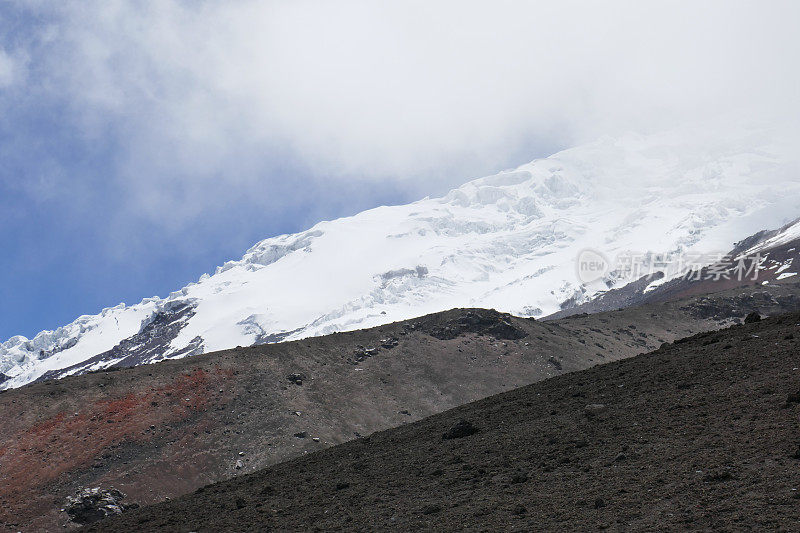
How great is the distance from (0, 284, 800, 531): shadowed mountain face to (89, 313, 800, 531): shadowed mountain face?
21894 mm

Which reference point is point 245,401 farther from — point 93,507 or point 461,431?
point 461,431

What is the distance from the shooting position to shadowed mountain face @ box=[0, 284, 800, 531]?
51625mm

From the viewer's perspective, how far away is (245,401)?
6197 centimetres

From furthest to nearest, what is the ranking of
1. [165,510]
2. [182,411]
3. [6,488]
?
1. [182,411]
2. [6,488]
3. [165,510]

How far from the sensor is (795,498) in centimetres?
1686

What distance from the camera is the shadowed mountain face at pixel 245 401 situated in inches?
2032

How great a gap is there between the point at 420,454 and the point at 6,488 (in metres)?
34.8

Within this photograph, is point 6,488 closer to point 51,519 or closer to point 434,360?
point 51,519

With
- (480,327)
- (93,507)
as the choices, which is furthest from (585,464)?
(480,327)

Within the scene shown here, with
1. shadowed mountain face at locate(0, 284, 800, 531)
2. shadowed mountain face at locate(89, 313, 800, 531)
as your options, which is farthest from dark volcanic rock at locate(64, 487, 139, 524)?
shadowed mountain face at locate(89, 313, 800, 531)

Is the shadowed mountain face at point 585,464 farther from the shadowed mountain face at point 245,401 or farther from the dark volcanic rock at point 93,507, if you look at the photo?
the shadowed mountain face at point 245,401

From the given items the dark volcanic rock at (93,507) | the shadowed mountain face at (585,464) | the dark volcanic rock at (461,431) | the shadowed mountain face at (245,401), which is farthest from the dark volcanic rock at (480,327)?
the dark volcanic rock at (461,431)

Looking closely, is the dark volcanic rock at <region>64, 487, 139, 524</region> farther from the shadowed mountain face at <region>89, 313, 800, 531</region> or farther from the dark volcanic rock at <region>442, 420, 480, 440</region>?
the dark volcanic rock at <region>442, 420, 480, 440</region>

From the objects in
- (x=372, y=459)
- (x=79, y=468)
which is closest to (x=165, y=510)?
(x=372, y=459)
